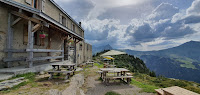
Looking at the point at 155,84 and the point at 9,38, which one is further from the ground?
the point at 9,38

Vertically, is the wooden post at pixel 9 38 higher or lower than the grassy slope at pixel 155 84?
higher

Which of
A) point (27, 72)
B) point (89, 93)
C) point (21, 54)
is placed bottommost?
point (89, 93)

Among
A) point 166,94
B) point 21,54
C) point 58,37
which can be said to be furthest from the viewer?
point 58,37

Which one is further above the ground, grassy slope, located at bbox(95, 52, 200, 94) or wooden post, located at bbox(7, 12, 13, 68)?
wooden post, located at bbox(7, 12, 13, 68)

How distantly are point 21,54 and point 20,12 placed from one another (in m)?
2.68

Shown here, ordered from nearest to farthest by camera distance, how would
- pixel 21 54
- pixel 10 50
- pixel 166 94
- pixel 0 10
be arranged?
pixel 166 94 < pixel 0 10 < pixel 10 50 < pixel 21 54

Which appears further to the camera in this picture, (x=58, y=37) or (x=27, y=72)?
(x=58, y=37)

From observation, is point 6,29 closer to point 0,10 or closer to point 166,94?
point 0,10

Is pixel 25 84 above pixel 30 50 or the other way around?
the other way around

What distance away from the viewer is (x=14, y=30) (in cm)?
557

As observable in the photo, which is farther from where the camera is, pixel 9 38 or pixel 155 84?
pixel 155 84

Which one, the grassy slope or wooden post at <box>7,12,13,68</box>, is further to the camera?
the grassy slope

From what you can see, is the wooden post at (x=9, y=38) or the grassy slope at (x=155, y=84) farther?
the grassy slope at (x=155, y=84)

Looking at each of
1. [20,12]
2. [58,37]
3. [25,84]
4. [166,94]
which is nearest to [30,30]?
[20,12]
